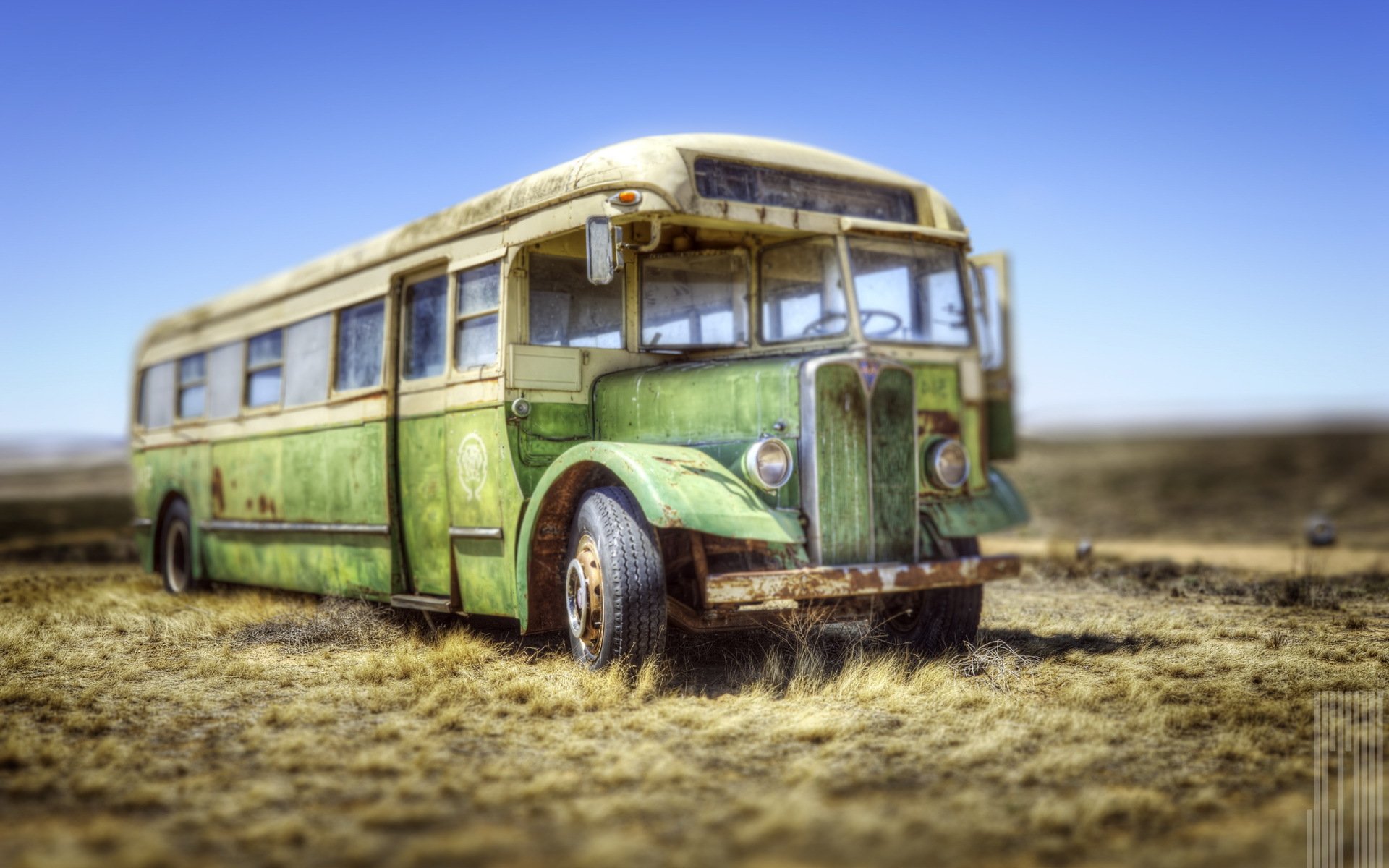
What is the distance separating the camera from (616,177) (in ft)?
21.0

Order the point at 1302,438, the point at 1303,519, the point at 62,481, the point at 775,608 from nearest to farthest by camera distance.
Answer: the point at 775,608 → the point at 1303,519 → the point at 1302,438 → the point at 62,481

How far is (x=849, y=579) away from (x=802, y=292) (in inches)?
69.2

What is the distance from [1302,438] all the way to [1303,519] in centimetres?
2167

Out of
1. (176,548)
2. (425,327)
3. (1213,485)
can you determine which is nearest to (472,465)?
(425,327)

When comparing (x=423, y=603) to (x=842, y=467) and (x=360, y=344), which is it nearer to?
(x=360, y=344)

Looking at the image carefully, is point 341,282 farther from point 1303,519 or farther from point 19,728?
point 1303,519

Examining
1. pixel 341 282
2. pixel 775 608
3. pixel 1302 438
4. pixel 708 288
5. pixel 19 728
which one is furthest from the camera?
pixel 1302 438

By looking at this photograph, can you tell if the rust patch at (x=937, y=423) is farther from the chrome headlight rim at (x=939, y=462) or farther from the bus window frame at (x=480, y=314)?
the bus window frame at (x=480, y=314)

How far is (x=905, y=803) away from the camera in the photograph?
4.06 m

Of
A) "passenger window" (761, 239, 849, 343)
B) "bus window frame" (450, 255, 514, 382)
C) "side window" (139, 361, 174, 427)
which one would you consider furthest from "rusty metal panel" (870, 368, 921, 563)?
"side window" (139, 361, 174, 427)

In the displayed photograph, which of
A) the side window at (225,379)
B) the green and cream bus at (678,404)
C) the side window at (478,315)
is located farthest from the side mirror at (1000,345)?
the side window at (225,379)

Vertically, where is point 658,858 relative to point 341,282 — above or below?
below

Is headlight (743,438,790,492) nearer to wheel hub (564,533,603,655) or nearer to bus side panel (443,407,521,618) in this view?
wheel hub (564,533,603,655)

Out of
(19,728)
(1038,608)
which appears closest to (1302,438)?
(1038,608)
